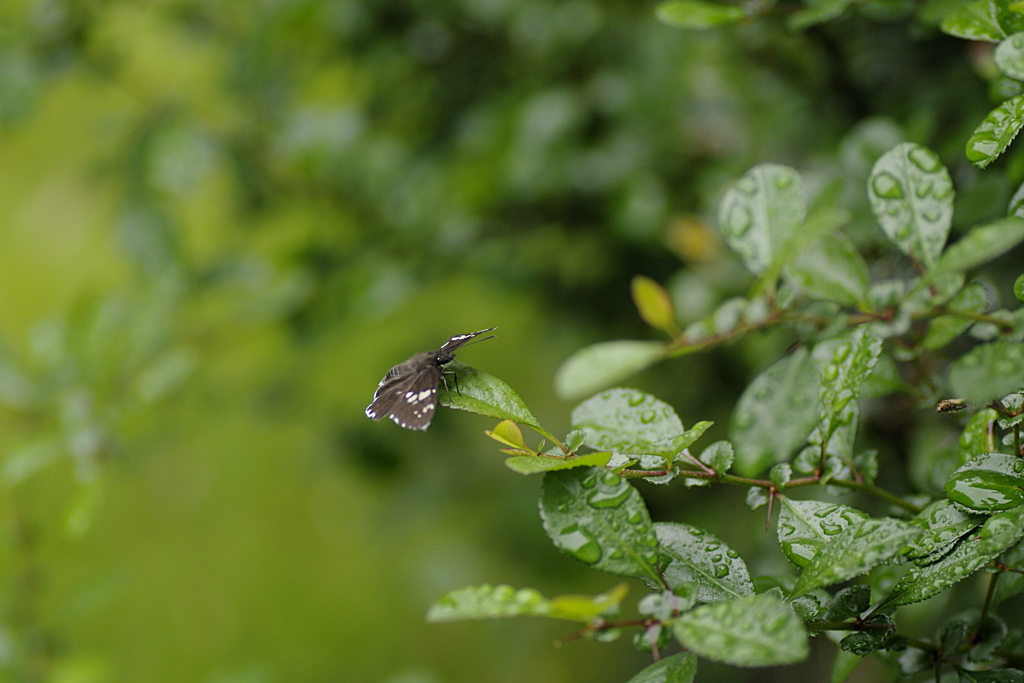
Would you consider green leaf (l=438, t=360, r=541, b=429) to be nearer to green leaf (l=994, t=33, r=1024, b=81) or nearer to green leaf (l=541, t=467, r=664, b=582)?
green leaf (l=541, t=467, r=664, b=582)

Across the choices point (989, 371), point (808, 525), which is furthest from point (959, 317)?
point (808, 525)

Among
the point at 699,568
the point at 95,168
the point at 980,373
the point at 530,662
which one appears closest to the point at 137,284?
the point at 95,168

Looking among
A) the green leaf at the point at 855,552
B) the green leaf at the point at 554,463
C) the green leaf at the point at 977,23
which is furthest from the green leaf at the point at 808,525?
the green leaf at the point at 977,23

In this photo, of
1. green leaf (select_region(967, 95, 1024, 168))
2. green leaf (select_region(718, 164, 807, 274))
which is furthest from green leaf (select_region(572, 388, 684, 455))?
green leaf (select_region(967, 95, 1024, 168))

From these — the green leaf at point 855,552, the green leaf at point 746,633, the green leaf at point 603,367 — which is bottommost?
the green leaf at point 746,633

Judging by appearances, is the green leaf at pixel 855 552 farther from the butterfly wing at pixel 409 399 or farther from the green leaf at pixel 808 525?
the butterfly wing at pixel 409 399

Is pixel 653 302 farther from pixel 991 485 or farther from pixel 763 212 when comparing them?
pixel 991 485
